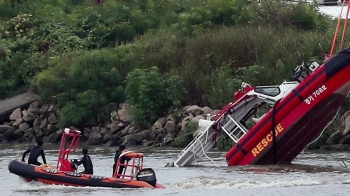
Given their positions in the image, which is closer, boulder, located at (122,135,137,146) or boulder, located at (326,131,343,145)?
boulder, located at (326,131,343,145)

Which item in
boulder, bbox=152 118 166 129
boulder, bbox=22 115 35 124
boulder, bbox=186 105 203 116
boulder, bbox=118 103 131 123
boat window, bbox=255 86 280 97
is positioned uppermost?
boat window, bbox=255 86 280 97

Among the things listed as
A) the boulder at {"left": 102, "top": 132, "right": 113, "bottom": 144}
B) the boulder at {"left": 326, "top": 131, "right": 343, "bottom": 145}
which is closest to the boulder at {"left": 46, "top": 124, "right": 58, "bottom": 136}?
the boulder at {"left": 102, "top": 132, "right": 113, "bottom": 144}

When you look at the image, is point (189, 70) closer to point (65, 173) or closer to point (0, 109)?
point (0, 109)

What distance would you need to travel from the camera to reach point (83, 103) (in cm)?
4853

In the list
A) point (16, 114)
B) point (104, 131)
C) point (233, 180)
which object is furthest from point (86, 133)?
point (233, 180)

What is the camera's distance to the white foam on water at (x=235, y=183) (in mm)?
28031

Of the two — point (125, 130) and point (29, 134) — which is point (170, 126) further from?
point (29, 134)

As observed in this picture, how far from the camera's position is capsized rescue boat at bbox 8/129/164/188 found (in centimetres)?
2800

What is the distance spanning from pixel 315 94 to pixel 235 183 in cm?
511

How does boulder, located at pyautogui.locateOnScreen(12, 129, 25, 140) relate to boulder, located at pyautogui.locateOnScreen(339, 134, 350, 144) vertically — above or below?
below

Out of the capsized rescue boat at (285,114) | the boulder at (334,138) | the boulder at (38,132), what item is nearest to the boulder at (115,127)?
the boulder at (38,132)

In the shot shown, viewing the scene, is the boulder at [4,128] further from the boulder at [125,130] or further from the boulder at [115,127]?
the boulder at [125,130]

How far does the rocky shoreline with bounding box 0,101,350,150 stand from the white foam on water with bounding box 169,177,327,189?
1133cm

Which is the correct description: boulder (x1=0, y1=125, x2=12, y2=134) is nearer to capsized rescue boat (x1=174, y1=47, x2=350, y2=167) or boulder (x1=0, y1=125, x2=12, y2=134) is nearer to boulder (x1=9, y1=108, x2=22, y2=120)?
boulder (x1=9, y1=108, x2=22, y2=120)
